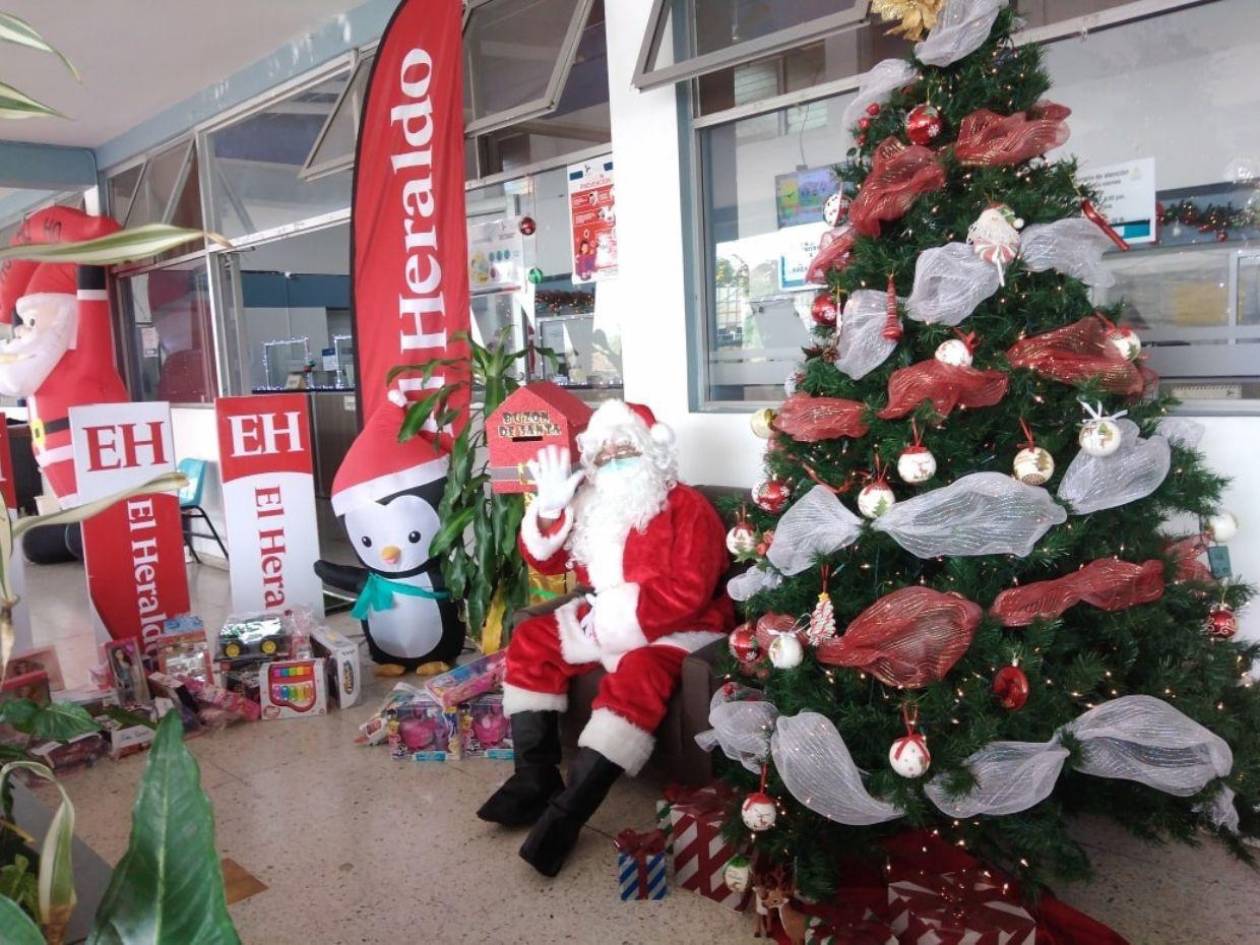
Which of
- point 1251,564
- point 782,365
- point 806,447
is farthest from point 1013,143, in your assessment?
point 782,365

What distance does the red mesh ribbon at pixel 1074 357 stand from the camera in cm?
181

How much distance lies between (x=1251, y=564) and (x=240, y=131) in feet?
19.0

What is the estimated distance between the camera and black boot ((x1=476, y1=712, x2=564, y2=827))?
2.39 m

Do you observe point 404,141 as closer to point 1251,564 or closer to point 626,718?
point 626,718

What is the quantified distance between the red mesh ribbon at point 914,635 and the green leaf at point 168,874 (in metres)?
1.37

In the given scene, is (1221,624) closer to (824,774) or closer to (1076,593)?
(1076,593)

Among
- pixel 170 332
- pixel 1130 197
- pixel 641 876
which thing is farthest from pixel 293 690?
pixel 170 332

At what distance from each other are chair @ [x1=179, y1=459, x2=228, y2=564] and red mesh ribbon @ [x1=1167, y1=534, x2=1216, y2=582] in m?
5.27

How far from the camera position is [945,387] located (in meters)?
1.79

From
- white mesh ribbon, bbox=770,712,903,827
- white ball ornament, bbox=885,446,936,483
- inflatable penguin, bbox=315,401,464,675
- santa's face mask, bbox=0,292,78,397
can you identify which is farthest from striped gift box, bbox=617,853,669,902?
santa's face mask, bbox=0,292,78,397

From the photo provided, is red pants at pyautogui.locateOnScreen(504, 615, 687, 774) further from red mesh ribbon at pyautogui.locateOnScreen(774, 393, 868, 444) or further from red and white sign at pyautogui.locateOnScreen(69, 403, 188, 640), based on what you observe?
red and white sign at pyautogui.locateOnScreen(69, 403, 188, 640)

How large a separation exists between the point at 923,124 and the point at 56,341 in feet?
15.7

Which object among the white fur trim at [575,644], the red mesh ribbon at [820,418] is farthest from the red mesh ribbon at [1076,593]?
the white fur trim at [575,644]

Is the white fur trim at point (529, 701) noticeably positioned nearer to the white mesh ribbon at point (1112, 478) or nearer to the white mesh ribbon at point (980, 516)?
the white mesh ribbon at point (980, 516)
